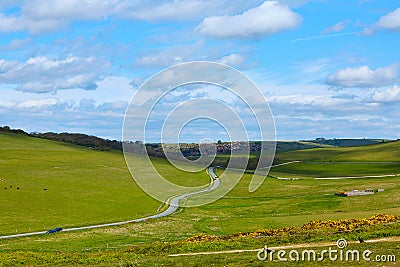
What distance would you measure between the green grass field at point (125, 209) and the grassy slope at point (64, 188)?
0.19m

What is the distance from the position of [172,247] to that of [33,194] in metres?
72.9

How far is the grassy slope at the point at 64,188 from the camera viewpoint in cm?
8369

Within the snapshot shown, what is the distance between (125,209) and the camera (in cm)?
9638

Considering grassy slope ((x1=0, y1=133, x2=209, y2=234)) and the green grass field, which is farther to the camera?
grassy slope ((x1=0, y1=133, x2=209, y2=234))

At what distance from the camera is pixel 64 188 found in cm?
11731

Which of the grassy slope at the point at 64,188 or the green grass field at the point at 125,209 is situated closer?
the green grass field at the point at 125,209

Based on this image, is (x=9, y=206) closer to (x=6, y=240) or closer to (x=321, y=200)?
(x=6, y=240)

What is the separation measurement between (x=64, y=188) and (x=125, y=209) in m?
27.1

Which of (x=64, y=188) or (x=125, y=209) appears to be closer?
(x=125, y=209)

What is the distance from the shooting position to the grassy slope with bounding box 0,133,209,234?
8369 centimetres

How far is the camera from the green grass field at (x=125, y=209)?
39.1m

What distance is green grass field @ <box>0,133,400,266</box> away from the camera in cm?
3912

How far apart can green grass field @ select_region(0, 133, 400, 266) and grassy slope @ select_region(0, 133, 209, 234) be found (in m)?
0.19

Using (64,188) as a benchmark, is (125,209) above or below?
below
